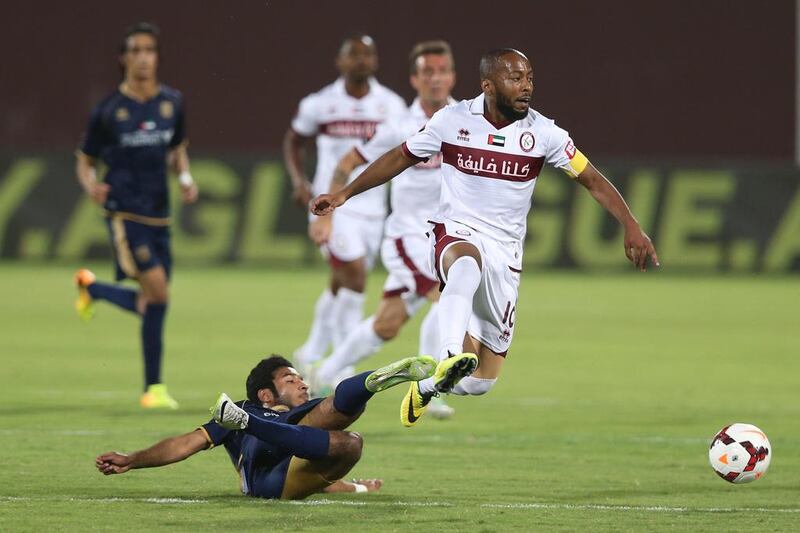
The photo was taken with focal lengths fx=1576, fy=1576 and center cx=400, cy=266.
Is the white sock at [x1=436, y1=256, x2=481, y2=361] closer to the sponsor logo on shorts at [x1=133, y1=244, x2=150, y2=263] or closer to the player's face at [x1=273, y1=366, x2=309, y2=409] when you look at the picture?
the player's face at [x1=273, y1=366, x2=309, y2=409]

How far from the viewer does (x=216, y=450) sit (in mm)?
8758

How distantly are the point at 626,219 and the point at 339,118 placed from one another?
17.0 ft

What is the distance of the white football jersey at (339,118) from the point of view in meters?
12.2

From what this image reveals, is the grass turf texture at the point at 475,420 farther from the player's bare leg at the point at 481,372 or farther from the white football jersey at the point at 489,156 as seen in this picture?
the white football jersey at the point at 489,156

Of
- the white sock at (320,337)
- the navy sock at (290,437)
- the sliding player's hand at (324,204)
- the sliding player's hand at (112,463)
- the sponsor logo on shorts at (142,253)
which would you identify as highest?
the sliding player's hand at (324,204)

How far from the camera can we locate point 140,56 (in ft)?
33.8

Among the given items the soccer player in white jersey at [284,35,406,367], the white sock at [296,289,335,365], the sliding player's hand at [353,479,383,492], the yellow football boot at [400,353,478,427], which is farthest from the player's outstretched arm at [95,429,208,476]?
the white sock at [296,289,335,365]

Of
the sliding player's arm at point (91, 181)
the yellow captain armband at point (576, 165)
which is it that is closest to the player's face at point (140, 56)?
the sliding player's arm at point (91, 181)

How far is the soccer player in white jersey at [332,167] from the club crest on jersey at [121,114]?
1.79 m

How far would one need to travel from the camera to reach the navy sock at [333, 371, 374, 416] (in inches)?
267

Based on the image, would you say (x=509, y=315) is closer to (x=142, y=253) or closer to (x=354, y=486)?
(x=354, y=486)

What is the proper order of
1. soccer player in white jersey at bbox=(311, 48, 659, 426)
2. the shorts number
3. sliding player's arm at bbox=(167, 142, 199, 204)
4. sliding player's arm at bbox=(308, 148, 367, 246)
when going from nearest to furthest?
soccer player in white jersey at bbox=(311, 48, 659, 426), the shorts number, sliding player's arm at bbox=(308, 148, 367, 246), sliding player's arm at bbox=(167, 142, 199, 204)

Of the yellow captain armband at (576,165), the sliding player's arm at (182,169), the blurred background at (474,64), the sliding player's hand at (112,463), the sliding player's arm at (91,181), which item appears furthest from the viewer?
the blurred background at (474,64)

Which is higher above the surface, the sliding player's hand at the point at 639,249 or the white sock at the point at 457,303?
the sliding player's hand at the point at 639,249
